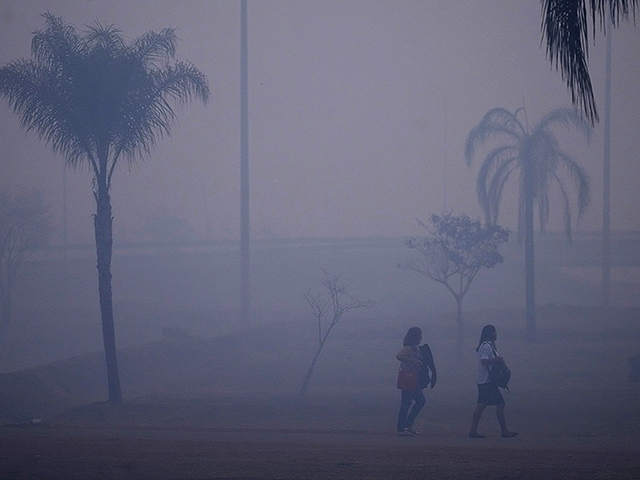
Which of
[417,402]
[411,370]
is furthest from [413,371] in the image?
[417,402]

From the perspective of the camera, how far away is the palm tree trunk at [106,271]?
19.6 metres

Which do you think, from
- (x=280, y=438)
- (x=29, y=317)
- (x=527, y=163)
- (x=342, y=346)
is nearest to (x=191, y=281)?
(x=29, y=317)

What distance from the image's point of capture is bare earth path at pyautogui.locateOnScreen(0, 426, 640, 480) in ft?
31.3

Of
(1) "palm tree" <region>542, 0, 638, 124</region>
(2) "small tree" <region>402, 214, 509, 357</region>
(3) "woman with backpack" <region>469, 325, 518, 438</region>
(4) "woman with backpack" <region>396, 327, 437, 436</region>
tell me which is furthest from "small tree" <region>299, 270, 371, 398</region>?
(1) "palm tree" <region>542, 0, 638, 124</region>

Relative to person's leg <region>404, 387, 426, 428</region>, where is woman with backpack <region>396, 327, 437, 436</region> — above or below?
above

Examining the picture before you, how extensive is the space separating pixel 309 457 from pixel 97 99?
39.7 ft

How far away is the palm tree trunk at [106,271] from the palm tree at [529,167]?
18.0 meters

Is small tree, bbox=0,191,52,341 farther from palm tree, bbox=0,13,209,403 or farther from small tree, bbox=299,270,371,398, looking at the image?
palm tree, bbox=0,13,209,403

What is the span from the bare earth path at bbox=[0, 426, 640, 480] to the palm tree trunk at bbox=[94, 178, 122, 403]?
19.5 feet

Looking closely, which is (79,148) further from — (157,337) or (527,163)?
(157,337)

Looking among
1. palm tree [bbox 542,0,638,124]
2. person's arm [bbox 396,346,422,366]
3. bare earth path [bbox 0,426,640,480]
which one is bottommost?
bare earth path [bbox 0,426,640,480]

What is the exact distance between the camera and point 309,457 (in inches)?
418

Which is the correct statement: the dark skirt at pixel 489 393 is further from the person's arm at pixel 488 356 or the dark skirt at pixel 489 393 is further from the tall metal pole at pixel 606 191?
the tall metal pole at pixel 606 191

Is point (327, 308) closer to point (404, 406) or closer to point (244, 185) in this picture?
point (244, 185)
